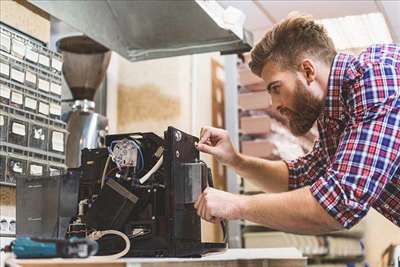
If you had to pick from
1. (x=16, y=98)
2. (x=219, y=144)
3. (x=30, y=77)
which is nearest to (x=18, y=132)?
(x=16, y=98)

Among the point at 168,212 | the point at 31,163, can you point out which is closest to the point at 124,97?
the point at 31,163

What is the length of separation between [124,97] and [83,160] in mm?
1771

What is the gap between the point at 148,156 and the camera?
1376mm

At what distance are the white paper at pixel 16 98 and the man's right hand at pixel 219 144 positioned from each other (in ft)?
2.06

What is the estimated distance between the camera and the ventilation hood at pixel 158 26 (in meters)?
2.34

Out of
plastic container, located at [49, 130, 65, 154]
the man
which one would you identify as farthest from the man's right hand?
plastic container, located at [49, 130, 65, 154]

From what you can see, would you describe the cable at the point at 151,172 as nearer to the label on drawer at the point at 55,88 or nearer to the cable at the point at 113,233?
→ the cable at the point at 113,233

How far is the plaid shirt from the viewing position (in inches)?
52.2

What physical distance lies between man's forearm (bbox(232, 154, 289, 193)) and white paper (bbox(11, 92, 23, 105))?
771mm

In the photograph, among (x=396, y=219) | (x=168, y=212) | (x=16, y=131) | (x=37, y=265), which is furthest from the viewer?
(x=16, y=131)

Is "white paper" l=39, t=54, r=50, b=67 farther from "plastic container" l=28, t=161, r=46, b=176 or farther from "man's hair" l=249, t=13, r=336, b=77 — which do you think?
"man's hair" l=249, t=13, r=336, b=77

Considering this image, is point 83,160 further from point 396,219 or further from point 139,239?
point 396,219

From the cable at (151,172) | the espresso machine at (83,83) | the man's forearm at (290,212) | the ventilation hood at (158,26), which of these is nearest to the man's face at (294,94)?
the man's forearm at (290,212)

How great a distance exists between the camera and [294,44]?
1.69 m
